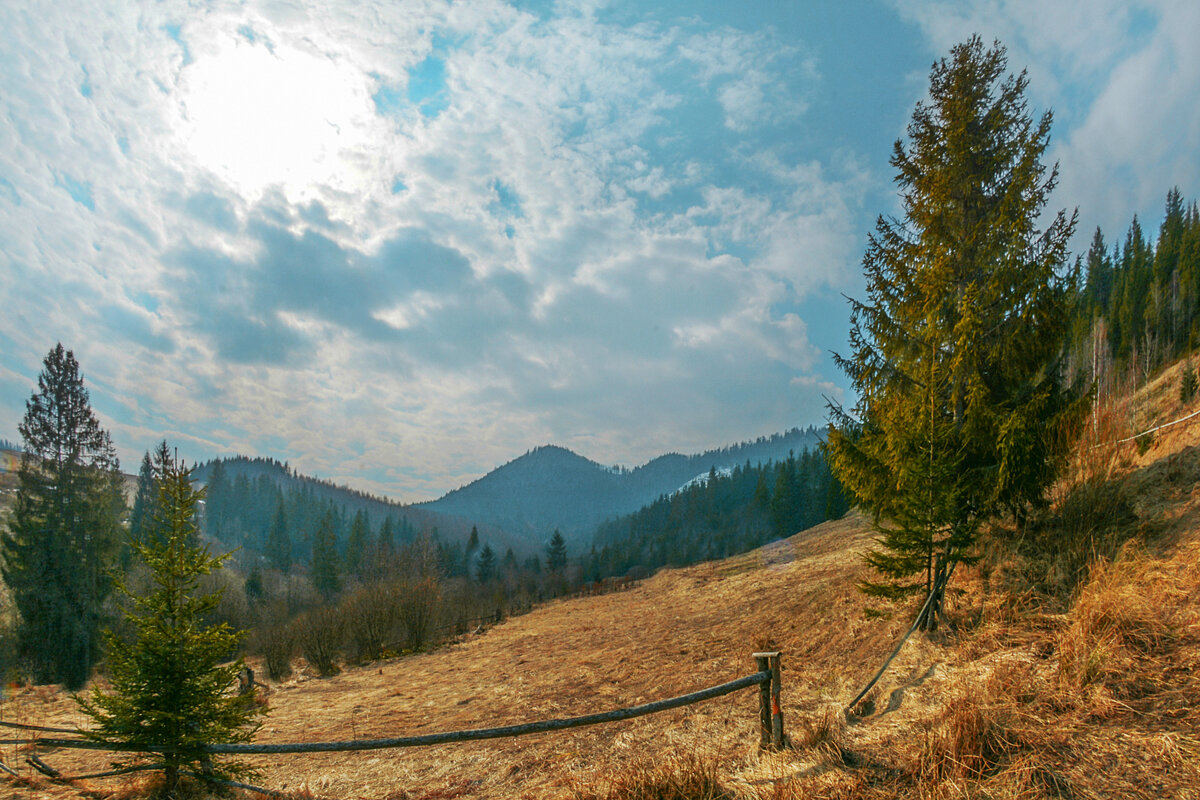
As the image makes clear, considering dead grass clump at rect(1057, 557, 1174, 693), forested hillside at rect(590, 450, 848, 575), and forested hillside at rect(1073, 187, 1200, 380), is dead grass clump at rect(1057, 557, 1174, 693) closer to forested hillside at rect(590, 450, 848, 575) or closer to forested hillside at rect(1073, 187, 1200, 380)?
forested hillside at rect(590, 450, 848, 575)

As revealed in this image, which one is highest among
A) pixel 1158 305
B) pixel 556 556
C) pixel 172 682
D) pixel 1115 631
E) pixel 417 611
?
pixel 1158 305

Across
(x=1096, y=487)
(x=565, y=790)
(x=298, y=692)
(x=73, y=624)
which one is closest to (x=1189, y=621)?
(x=1096, y=487)

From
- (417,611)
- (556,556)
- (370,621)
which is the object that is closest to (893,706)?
(370,621)

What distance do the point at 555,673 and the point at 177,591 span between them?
30.6 ft

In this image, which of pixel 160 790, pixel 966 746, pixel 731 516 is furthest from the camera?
pixel 731 516

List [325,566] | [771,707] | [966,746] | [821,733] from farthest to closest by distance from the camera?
[325,566]
[771,707]
[821,733]
[966,746]

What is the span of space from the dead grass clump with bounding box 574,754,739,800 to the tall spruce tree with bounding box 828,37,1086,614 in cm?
472

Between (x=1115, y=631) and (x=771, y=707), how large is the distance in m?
3.70

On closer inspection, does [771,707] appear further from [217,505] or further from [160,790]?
[217,505]

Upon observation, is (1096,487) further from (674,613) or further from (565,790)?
(674,613)

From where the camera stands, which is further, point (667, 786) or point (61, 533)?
point (61, 533)

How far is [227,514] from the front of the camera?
123m

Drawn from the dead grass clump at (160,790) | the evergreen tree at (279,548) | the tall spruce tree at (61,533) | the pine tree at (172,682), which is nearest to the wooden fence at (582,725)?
the pine tree at (172,682)

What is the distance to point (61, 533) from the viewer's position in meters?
25.4
